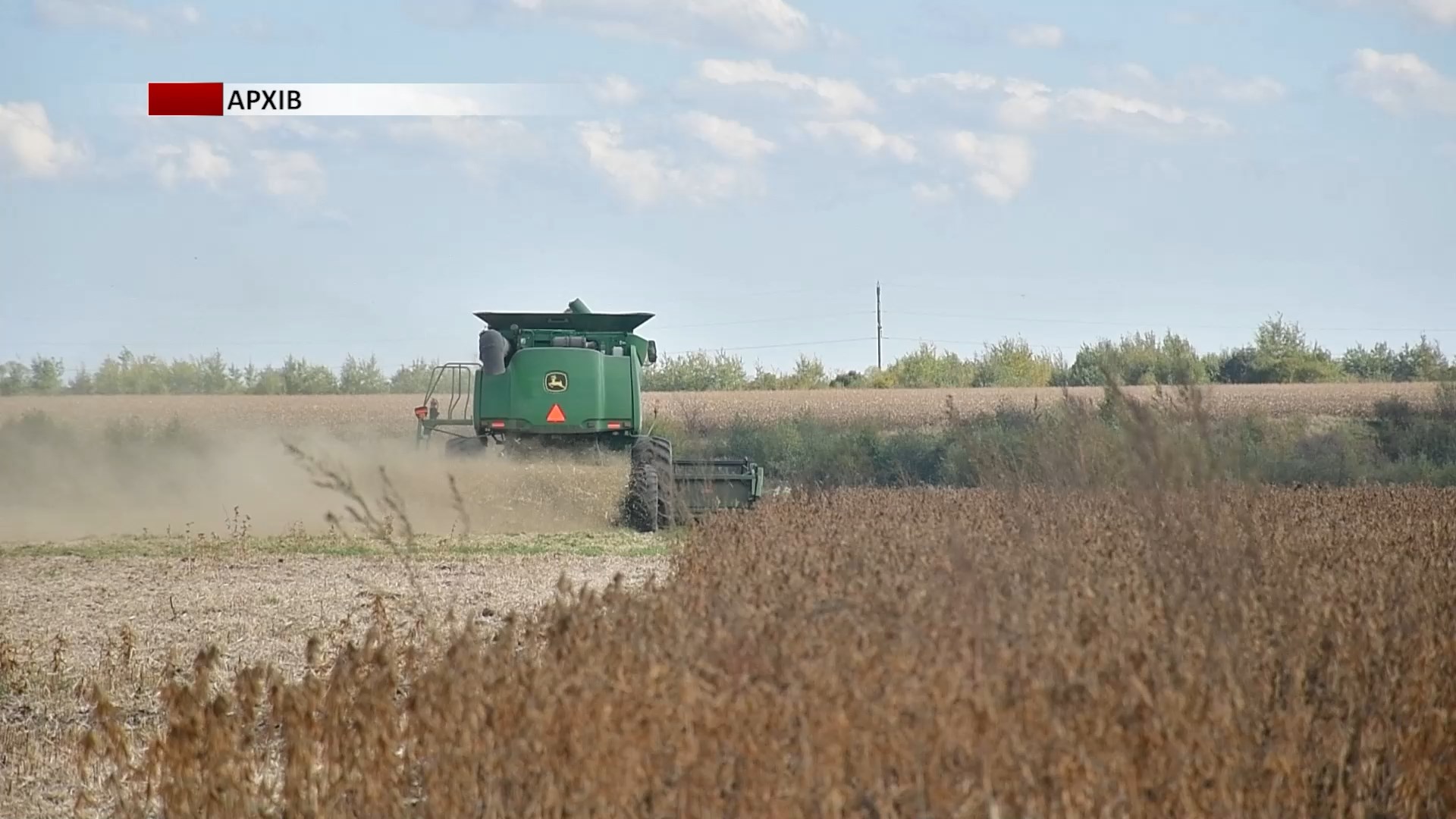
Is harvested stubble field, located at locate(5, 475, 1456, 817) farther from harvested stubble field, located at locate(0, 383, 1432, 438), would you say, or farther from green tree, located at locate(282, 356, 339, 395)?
green tree, located at locate(282, 356, 339, 395)

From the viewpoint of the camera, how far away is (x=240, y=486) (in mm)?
24062

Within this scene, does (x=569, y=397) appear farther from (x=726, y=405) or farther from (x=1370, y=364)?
(x=1370, y=364)

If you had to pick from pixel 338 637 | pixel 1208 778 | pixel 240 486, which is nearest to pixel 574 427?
pixel 240 486

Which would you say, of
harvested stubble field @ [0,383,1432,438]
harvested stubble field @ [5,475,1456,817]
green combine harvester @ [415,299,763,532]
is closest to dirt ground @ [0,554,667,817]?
harvested stubble field @ [5,475,1456,817]

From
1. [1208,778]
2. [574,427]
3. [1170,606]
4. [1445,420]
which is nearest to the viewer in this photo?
[1208,778]

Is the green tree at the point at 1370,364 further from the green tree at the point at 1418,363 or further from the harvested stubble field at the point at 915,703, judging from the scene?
the harvested stubble field at the point at 915,703

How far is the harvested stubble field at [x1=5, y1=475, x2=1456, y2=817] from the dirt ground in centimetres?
85

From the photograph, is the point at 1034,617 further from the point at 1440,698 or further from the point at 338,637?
the point at 338,637

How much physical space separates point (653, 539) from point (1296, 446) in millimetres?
12995

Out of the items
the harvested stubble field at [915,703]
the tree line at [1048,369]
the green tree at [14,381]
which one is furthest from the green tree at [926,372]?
the harvested stubble field at [915,703]

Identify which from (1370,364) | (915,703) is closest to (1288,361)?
(1370,364)

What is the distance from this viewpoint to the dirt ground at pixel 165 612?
8039 mm

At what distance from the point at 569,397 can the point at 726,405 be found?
1003 inches

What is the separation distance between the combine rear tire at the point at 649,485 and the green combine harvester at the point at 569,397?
0.04 ft
